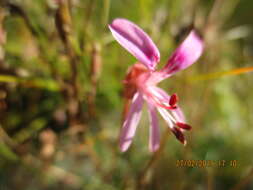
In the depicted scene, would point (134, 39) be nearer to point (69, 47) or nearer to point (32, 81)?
point (69, 47)

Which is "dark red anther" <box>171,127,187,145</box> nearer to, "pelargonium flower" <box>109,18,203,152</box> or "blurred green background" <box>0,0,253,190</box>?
"pelargonium flower" <box>109,18,203,152</box>

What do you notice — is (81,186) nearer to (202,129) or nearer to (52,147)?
(52,147)

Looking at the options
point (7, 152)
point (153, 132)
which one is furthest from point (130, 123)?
point (7, 152)

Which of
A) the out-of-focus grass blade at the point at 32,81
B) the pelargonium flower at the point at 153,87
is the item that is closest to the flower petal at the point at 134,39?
the pelargonium flower at the point at 153,87

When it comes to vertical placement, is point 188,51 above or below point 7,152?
above

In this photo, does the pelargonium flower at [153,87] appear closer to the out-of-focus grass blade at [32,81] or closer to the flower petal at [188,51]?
the flower petal at [188,51]

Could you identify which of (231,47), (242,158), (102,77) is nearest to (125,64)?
(102,77)
